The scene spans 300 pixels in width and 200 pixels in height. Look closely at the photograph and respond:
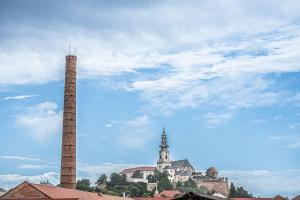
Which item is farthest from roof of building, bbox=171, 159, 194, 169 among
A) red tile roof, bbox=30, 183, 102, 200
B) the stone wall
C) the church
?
red tile roof, bbox=30, 183, 102, 200

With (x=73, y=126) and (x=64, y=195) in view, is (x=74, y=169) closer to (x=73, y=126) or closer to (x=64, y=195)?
(x=73, y=126)

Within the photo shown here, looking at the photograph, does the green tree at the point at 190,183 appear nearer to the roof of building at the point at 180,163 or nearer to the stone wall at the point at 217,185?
the stone wall at the point at 217,185

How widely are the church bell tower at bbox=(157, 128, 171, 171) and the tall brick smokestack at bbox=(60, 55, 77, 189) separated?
91.9 metres

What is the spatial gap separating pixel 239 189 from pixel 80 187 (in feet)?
134

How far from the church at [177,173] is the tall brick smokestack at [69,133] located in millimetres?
75983

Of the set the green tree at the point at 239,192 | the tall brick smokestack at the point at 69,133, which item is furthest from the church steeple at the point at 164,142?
the tall brick smokestack at the point at 69,133

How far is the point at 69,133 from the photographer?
62.2 meters

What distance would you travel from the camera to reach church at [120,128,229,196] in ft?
444

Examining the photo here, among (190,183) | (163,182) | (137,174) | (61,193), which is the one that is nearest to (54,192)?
(61,193)

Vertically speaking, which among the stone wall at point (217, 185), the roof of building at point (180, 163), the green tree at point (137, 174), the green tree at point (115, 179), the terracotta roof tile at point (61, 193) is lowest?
the terracotta roof tile at point (61, 193)

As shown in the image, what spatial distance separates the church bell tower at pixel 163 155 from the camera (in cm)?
15355

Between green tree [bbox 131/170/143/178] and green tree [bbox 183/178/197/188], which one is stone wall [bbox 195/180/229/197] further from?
green tree [bbox 131/170/143/178]

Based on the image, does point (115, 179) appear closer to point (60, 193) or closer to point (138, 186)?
point (138, 186)

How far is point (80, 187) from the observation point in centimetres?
10269
